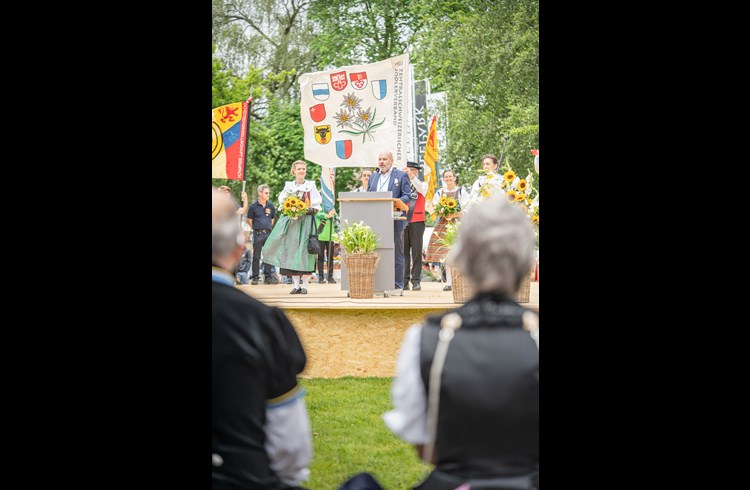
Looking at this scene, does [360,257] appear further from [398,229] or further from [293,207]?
[293,207]

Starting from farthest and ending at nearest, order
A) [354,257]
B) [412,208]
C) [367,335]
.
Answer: [412,208] < [354,257] < [367,335]

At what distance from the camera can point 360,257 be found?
681 centimetres

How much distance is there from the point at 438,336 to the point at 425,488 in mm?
406

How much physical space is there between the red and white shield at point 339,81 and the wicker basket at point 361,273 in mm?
1845

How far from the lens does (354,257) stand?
22.3 ft

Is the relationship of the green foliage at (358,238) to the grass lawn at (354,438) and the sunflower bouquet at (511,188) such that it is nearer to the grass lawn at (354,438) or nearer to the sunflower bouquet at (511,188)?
the sunflower bouquet at (511,188)

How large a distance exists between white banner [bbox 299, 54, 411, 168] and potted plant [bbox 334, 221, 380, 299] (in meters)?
1.22

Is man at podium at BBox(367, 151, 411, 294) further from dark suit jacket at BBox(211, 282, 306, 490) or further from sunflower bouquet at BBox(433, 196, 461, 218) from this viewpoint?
dark suit jacket at BBox(211, 282, 306, 490)

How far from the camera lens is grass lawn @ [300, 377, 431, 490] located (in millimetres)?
3824
